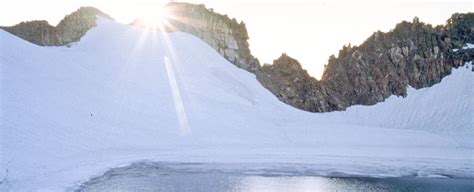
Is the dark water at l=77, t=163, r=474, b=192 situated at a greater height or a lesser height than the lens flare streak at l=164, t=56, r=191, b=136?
lesser

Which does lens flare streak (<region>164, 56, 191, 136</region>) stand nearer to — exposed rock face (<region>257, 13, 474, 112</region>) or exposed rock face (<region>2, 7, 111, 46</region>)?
exposed rock face (<region>257, 13, 474, 112</region>)

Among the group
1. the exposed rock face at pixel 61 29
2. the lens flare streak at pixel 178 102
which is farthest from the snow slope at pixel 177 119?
the exposed rock face at pixel 61 29

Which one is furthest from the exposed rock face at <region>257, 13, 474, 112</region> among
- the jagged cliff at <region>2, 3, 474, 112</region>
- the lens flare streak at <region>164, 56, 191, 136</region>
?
the lens flare streak at <region>164, 56, 191, 136</region>

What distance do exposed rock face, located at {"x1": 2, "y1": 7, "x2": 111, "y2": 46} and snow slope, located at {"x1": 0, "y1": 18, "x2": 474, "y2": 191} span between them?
7.14 ft

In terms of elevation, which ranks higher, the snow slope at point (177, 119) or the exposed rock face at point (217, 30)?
the exposed rock face at point (217, 30)

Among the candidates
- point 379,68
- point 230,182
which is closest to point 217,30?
point 379,68

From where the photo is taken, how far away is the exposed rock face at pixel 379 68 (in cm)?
6956

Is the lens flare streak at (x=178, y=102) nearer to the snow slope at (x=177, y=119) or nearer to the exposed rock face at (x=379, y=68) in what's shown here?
the snow slope at (x=177, y=119)

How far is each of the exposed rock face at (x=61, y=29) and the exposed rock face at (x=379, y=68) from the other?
84.6 feet

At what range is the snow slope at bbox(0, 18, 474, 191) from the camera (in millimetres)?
35219

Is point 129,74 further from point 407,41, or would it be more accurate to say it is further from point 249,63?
point 407,41

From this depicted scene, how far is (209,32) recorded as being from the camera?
7519cm

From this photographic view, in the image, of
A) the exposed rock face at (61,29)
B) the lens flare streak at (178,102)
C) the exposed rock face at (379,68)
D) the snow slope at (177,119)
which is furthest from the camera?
the exposed rock face at (61,29)

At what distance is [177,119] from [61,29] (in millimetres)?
31451
